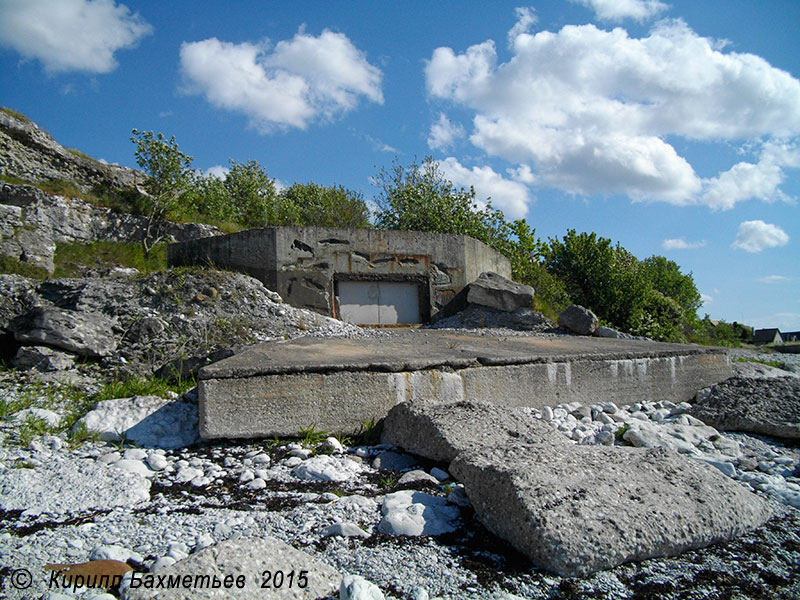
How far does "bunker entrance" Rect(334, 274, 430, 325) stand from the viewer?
8.43m

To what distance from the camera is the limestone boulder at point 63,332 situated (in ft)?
15.7

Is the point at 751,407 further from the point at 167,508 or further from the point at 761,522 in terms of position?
the point at 167,508

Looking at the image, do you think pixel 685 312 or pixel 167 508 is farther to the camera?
pixel 685 312

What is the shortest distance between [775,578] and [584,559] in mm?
760

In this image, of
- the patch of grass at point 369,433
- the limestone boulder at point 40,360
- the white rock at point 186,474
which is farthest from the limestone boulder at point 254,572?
the limestone boulder at point 40,360

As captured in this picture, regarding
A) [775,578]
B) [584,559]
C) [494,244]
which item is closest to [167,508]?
[584,559]

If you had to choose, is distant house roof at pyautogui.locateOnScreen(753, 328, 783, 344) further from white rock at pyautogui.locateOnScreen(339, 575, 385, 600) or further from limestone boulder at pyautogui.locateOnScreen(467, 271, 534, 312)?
white rock at pyautogui.locateOnScreen(339, 575, 385, 600)

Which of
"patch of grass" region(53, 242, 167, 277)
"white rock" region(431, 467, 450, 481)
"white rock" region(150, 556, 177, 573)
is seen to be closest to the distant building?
"patch of grass" region(53, 242, 167, 277)

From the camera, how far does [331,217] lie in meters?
20.0

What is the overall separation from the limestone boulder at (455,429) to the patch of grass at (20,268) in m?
8.63

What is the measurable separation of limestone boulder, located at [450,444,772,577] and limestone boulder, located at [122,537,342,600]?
2.50 ft

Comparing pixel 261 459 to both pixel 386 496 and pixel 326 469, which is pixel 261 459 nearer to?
pixel 326 469

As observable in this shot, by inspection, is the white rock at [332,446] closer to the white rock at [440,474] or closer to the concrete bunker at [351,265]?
the white rock at [440,474]

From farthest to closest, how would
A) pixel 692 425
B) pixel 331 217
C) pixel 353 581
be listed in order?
pixel 331 217, pixel 692 425, pixel 353 581
